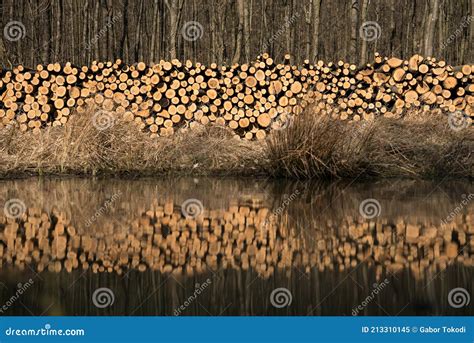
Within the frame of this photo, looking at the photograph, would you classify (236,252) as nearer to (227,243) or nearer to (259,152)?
(227,243)

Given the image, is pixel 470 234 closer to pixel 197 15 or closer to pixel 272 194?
pixel 272 194

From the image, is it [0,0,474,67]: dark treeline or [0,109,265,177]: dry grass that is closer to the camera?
[0,109,265,177]: dry grass

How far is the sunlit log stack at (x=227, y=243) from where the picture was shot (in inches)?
161

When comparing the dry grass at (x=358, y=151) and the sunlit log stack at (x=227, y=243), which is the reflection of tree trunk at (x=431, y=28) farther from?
the sunlit log stack at (x=227, y=243)

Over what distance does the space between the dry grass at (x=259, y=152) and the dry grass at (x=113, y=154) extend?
0.01 meters

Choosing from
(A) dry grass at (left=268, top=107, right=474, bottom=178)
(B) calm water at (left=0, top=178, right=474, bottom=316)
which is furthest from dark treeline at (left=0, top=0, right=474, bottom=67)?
(B) calm water at (left=0, top=178, right=474, bottom=316)

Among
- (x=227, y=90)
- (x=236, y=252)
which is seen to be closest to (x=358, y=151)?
(x=227, y=90)

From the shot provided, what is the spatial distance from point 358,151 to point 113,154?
3073 millimetres

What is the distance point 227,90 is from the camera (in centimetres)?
1183

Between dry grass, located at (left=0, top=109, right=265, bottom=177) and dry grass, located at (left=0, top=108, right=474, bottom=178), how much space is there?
0.04 feet

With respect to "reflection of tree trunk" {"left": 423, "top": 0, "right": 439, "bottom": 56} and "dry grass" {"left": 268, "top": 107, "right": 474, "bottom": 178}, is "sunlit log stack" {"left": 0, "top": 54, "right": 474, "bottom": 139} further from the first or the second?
"reflection of tree trunk" {"left": 423, "top": 0, "right": 439, "bottom": 56}

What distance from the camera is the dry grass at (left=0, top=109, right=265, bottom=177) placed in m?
9.09

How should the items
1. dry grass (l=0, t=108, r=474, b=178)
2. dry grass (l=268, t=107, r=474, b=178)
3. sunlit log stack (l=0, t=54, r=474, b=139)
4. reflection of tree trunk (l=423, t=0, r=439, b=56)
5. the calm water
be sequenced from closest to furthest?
the calm water
dry grass (l=268, t=107, r=474, b=178)
dry grass (l=0, t=108, r=474, b=178)
sunlit log stack (l=0, t=54, r=474, b=139)
reflection of tree trunk (l=423, t=0, r=439, b=56)

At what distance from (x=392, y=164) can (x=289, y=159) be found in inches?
52.2
